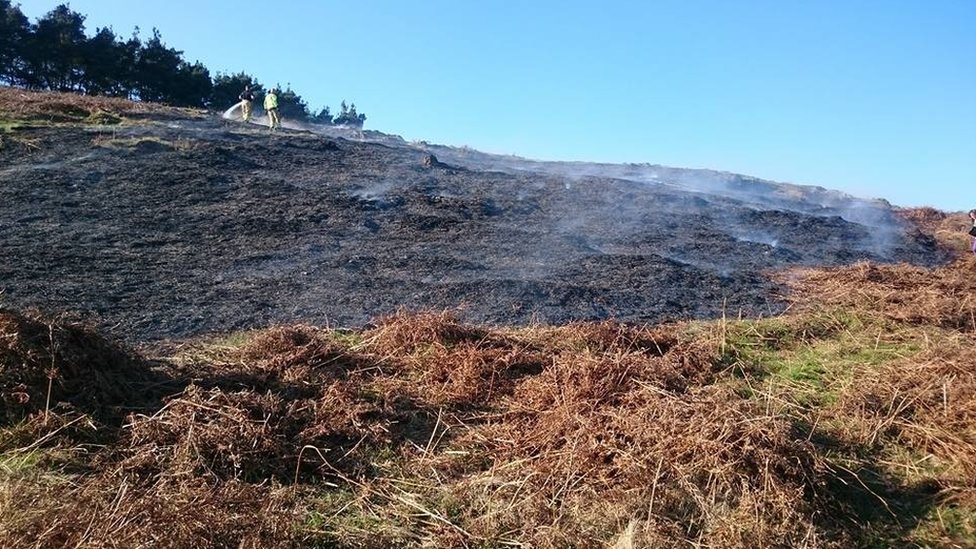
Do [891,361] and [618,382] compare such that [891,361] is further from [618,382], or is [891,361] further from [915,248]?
[915,248]

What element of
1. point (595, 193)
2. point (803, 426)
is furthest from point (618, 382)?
point (595, 193)

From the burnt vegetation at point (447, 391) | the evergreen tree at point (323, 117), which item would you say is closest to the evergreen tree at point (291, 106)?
the evergreen tree at point (323, 117)

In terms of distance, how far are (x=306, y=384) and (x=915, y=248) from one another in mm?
14379

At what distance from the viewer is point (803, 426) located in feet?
13.2

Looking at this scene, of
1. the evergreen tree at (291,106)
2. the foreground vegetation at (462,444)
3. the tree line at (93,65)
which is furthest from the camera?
the evergreen tree at (291,106)

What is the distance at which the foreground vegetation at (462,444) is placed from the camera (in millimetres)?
2834

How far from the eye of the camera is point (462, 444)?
3.88 metres

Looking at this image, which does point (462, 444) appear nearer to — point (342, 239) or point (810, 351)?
point (810, 351)

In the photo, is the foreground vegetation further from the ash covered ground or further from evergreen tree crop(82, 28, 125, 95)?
evergreen tree crop(82, 28, 125, 95)

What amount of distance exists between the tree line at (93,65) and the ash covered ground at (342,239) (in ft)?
42.3

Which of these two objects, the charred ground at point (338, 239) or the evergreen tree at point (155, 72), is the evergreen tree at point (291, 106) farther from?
the charred ground at point (338, 239)

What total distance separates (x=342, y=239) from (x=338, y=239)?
6 cm

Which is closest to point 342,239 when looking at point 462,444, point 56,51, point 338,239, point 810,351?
point 338,239

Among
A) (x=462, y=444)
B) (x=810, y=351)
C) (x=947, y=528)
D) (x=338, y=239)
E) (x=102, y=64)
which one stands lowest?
(x=462, y=444)
